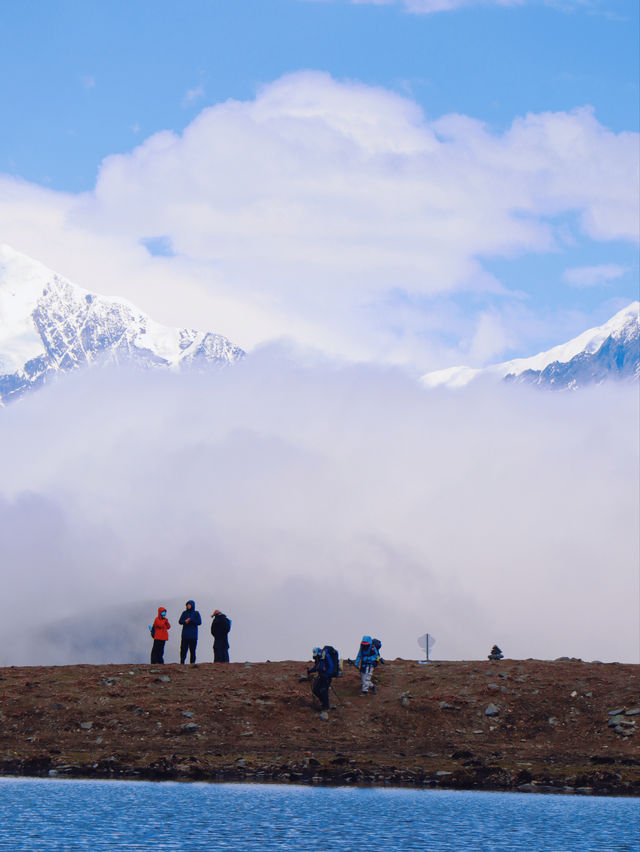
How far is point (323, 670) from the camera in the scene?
182 feet

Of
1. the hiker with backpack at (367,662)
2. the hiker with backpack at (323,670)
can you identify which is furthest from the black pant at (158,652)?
the hiker with backpack at (367,662)

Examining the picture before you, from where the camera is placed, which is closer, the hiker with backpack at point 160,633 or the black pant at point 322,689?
the black pant at point 322,689

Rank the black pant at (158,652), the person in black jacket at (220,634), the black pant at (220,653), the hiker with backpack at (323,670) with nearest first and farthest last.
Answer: the hiker with backpack at (323,670) → the person in black jacket at (220,634) → the black pant at (158,652) → the black pant at (220,653)

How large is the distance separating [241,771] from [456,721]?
36.6ft

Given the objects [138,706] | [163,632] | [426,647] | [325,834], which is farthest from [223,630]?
[325,834]

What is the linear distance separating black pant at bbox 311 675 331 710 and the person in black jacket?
6.78m

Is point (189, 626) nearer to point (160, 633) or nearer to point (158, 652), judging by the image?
point (160, 633)

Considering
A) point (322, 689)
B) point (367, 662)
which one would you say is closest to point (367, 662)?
point (367, 662)

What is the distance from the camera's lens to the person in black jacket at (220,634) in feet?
200

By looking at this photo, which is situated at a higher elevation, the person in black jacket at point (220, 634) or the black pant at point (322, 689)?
the person in black jacket at point (220, 634)

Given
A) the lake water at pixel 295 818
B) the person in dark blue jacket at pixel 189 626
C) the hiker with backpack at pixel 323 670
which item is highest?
the person in dark blue jacket at pixel 189 626

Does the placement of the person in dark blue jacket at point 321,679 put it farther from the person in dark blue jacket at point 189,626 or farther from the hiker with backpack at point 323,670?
the person in dark blue jacket at point 189,626

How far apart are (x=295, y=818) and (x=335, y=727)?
12.8 meters

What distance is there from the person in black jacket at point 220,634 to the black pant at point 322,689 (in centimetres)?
678
